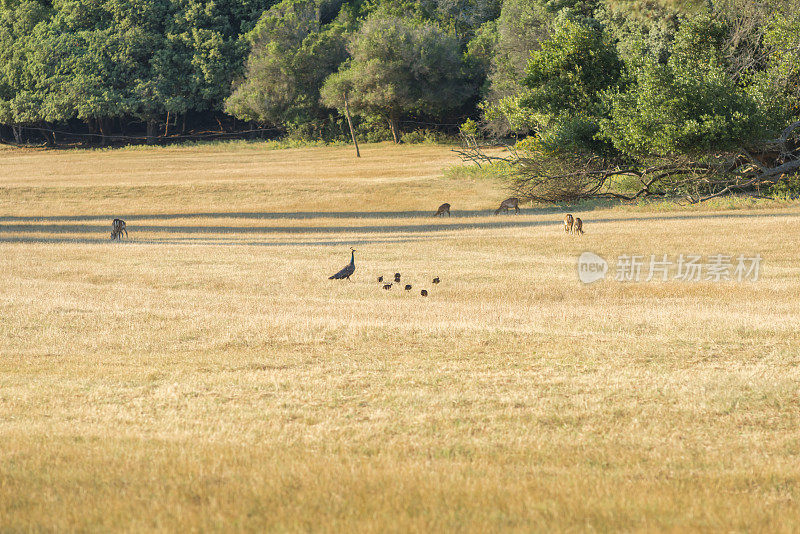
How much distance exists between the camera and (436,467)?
6062 mm

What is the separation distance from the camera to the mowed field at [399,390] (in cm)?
506

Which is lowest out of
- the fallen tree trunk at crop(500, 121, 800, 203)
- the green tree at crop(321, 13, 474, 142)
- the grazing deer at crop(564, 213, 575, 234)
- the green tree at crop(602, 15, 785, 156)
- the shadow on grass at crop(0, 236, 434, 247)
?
the shadow on grass at crop(0, 236, 434, 247)

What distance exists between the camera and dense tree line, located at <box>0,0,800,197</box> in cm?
3369

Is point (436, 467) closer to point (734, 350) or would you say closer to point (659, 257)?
point (734, 350)

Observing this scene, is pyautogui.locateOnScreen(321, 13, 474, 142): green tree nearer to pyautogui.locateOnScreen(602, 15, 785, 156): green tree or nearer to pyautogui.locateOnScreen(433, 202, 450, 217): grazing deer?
pyautogui.locateOnScreen(433, 202, 450, 217): grazing deer

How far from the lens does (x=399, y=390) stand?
29.6 feet

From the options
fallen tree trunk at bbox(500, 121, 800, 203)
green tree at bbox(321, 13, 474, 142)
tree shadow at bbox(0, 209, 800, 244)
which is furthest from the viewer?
green tree at bbox(321, 13, 474, 142)

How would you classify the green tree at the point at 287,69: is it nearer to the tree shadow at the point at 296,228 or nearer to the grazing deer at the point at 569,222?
the tree shadow at the point at 296,228

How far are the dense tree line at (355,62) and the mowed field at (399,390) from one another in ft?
35.1

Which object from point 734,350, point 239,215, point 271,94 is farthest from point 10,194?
point 734,350

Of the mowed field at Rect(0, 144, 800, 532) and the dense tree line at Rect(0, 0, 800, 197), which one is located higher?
the dense tree line at Rect(0, 0, 800, 197)

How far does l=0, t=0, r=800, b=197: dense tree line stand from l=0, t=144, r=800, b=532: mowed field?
1070 centimetres

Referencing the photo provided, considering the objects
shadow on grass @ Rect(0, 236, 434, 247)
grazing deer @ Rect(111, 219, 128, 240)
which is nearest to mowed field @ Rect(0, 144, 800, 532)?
shadow on grass @ Rect(0, 236, 434, 247)

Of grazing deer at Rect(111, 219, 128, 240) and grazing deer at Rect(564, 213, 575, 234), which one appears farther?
grazing deer at Rect(111, 219, 128, 240)
